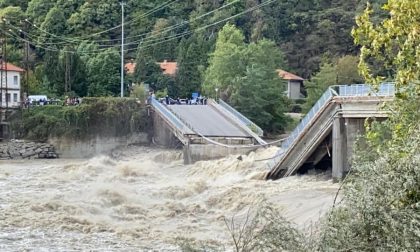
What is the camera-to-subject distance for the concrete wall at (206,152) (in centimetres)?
3619

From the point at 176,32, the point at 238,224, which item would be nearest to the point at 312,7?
the point at 176,32

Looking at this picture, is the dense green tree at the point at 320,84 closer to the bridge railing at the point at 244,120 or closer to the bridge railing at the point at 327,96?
the bridge railing at the point at 244,120

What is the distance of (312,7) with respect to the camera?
73438 millimetres

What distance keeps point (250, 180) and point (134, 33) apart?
46.5 meters

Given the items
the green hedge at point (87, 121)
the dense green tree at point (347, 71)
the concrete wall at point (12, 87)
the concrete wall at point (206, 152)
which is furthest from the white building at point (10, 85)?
the dense green tree at point (347, 71)

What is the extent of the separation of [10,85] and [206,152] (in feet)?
71.3

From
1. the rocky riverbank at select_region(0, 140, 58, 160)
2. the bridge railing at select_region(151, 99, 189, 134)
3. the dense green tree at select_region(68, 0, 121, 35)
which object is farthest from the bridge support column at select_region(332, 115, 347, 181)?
the dense green tree at select_region(68, 0, 121, 35)

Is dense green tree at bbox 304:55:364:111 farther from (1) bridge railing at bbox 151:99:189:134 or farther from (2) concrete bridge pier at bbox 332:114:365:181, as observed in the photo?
(2) concrete bridge pier at bbox 332:114:365:181

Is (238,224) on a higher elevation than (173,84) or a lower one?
lower

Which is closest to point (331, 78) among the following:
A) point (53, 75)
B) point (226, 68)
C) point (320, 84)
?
point (320, 84)

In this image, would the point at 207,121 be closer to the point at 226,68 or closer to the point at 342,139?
the point at 226,68

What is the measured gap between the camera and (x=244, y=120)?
44156mm

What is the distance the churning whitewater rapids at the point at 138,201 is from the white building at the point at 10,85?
14653mm

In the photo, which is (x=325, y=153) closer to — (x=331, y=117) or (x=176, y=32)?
(x=331, y=117)
